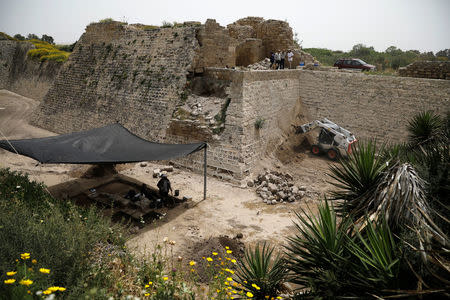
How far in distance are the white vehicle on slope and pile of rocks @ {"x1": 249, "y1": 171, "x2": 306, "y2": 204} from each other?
10.6 feet

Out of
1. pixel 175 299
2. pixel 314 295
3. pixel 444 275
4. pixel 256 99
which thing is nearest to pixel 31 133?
pixel 256 99

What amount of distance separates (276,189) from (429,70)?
10.8 metres

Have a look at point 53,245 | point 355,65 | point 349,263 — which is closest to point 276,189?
point 349,263

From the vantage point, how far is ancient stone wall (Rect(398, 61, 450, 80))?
14.4m

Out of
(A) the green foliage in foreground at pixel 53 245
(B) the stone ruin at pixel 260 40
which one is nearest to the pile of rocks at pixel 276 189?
(A) the green foliage in foreground at pixel 53 245

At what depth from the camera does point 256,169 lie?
38.5ft

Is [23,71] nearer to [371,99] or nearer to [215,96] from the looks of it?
[215,96]

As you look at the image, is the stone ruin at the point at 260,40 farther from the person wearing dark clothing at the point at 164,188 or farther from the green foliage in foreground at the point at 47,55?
the green foliage in foreground at the point at 47,55

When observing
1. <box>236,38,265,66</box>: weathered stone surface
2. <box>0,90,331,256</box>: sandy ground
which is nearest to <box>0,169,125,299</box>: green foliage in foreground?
<box>0,90,331,256</box>: sandy ground

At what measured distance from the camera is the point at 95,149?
27.9ft

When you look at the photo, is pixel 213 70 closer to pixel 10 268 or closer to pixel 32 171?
pixel 32 171

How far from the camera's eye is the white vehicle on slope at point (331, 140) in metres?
13.0

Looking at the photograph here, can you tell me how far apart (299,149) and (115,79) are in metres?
10.2

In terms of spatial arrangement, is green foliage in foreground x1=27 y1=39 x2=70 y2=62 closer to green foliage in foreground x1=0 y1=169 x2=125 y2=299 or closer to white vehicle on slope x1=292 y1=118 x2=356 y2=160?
white vehicle on slope x1=292 y1=118 x2=356 y2=160
